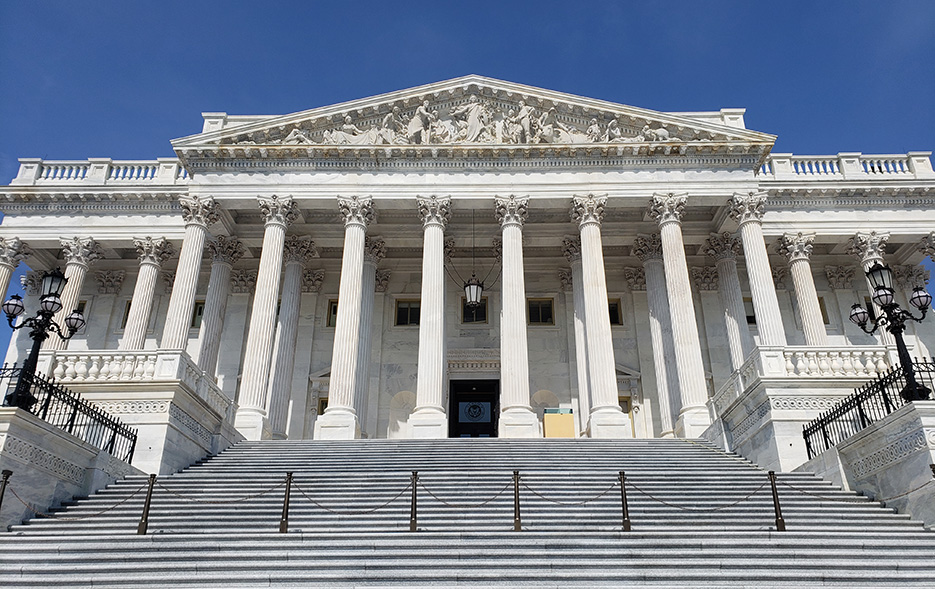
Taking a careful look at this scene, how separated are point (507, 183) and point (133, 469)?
56.2 feet

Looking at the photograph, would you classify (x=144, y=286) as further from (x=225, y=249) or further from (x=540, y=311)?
(x=540, y=311)

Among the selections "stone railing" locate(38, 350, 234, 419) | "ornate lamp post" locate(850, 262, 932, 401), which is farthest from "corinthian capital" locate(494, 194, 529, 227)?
"ornate lamp post" locate(850, 262, 932, 401)

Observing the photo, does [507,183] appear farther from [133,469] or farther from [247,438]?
[133,469]

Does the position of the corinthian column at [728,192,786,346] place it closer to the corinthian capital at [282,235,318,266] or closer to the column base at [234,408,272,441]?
the column base at [234,408,272,441]

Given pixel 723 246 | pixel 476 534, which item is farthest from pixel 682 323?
pixel 476 534

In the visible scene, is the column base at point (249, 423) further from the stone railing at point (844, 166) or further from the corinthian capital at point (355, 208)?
the stone railing at point (844, 166)

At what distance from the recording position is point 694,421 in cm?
2345

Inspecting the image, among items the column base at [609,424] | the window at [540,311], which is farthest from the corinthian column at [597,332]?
the window at [540,311]

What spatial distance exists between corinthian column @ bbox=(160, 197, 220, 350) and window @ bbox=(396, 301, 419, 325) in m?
10.1

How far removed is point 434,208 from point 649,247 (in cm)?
994

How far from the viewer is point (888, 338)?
28922mm

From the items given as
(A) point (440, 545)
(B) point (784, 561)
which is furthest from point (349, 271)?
(B) point (784, 561)

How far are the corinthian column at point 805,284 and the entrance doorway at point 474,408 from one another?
44.9ft

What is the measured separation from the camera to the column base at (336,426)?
75.9 feet
